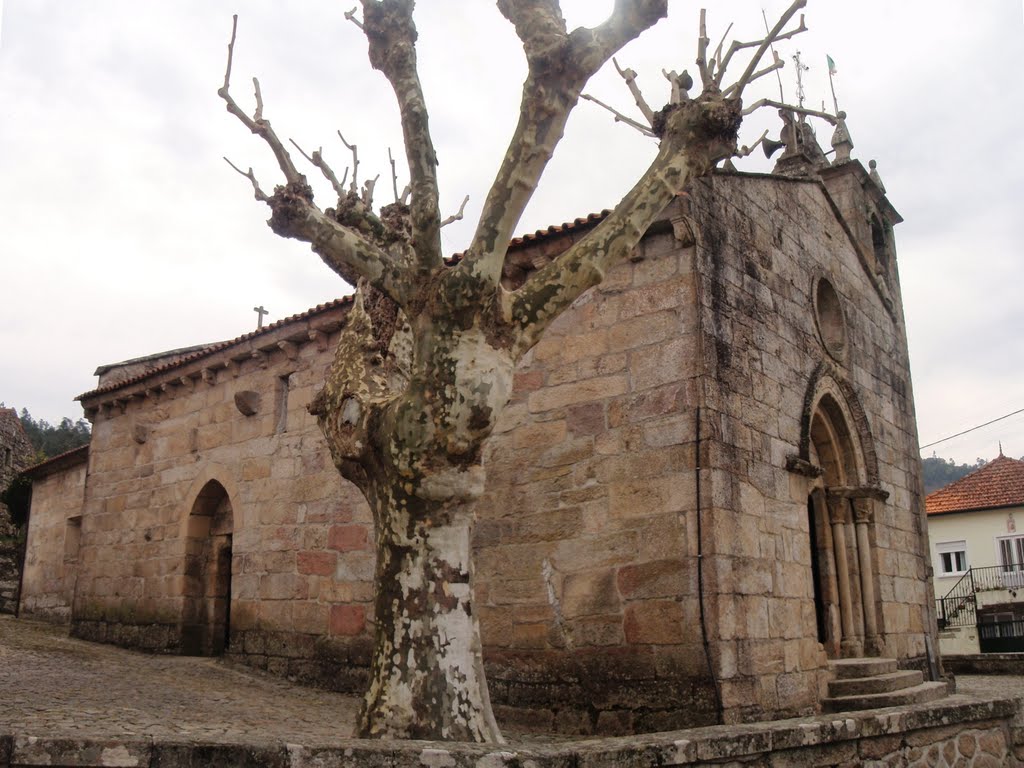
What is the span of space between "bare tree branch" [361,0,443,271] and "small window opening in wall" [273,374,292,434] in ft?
19.4

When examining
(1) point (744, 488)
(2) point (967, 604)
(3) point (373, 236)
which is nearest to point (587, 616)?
(1) point (744, 488)

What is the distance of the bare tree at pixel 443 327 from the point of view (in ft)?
16.2

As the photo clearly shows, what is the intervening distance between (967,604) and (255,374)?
23766 millimetres

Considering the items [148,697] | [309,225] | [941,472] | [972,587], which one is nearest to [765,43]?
[309,225]

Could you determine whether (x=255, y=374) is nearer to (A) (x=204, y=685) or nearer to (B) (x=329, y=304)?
(B) (x=329, y=304)

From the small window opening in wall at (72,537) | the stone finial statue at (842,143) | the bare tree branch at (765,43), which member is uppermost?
the stone finial statue at (842,143)

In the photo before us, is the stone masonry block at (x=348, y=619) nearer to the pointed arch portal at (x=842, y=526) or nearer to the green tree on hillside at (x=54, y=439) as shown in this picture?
the pointed arch portal at (x=842, y=526)

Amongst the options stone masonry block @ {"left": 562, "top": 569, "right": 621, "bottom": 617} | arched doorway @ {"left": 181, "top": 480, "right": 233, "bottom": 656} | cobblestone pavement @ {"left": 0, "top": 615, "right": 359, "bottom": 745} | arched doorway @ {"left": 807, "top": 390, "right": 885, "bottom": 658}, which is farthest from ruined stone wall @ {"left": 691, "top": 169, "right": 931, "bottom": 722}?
arched doorway @ {"left": 181, "top": 480, "right": 233, "bottom": 656}

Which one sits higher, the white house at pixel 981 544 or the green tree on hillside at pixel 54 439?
the green tree on hillside at pixel 54 439

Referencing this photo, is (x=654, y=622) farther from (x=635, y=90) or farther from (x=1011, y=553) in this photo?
(x=1011, y=553)

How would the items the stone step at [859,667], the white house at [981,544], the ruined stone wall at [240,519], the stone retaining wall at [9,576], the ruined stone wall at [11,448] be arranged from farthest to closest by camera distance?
the white house at [981,544], the ruined stone wall at [11,448], the stone retaining wall at [9,576], the ruined stone wall at [240,519], the stone step at [859,667]

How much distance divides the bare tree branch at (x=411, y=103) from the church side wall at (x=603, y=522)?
113 inches

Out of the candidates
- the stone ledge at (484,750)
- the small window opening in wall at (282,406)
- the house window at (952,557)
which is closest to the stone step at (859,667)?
the stone ledge at (484,750)

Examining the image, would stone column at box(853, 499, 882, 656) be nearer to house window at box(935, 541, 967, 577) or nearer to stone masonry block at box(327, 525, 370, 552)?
stone masonry block at box(327, 525, 370, 552)
